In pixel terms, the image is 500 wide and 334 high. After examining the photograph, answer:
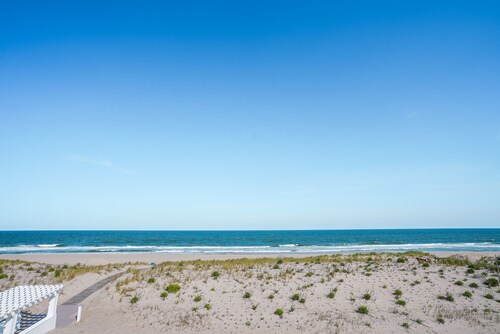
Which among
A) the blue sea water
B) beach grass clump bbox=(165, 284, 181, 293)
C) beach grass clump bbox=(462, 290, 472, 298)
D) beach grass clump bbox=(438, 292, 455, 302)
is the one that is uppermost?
beach grass clump bbox=(165, 284, 181, 293)

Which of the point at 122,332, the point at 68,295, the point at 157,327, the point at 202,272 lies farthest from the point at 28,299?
the point at 202,272

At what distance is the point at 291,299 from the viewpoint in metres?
18.7

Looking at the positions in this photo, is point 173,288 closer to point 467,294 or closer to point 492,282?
point 467,294

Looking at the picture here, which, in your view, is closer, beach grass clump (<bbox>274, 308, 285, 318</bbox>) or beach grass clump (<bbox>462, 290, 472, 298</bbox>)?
beach grass clump (<bbox>274, 308, 285, 318</bbox>)

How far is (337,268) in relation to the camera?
83.8 ft

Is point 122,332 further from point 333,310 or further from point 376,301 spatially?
point 376,301

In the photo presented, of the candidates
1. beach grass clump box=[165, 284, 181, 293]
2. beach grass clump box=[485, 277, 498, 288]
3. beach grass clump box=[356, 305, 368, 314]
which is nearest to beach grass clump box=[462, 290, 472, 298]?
beach grass clump box=[485, 277, 498, 288]

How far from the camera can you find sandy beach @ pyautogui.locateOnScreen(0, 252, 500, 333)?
50.9 feet

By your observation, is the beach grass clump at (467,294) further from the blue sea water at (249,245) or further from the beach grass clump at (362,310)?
the blue sea water at (249,245)

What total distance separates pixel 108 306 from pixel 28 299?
6.95 meters

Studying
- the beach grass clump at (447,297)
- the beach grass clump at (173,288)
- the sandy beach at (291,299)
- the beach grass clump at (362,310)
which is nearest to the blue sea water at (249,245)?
the sandy beach at (291,299)

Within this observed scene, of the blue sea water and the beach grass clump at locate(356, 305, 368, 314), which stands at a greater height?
the beach grass clump at locate(356, 305, 368, 314)

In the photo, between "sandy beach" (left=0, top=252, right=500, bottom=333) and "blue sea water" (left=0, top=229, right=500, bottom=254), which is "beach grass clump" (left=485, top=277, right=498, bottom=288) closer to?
"sandy beach" (left=0, top=252, right=500, bottom=333)

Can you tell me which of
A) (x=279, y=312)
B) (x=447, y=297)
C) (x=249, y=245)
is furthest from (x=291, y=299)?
(x=249, y=245)
